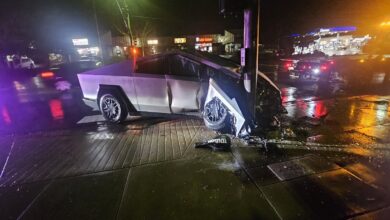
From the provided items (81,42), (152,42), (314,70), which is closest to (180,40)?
(152,42)

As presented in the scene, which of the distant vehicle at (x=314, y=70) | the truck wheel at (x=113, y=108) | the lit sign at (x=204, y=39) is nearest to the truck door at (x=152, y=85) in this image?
the truck wheel at (x=113, y=108)

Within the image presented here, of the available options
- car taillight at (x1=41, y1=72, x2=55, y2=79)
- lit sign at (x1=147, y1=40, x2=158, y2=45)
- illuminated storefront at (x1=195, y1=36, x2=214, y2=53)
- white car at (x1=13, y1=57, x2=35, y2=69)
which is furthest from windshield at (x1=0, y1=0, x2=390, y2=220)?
illuminated storefront at (x1=195, y1=36, x2=214, y2=53)

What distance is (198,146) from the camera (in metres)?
5.00

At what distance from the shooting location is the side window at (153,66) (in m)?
6.13

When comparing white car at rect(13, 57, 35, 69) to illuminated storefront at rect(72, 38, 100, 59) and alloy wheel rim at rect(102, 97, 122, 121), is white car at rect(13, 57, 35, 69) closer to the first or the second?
illuminated storefront at rect(72, 38, 100, 59)

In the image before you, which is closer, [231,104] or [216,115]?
[231,104]

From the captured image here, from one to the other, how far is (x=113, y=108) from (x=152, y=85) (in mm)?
1448

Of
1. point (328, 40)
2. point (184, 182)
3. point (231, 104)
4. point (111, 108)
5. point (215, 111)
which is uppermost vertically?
point (328, 40)

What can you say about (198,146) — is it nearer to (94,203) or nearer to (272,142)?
(272,142)

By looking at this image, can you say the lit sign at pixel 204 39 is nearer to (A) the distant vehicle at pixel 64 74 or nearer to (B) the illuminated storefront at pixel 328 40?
(B) the illuminated storefront at pixel 328 40

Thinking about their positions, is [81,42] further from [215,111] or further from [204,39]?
[215,111]

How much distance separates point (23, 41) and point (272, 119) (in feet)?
124

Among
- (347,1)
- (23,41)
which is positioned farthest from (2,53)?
(347,1)

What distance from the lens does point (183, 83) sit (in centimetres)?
586
